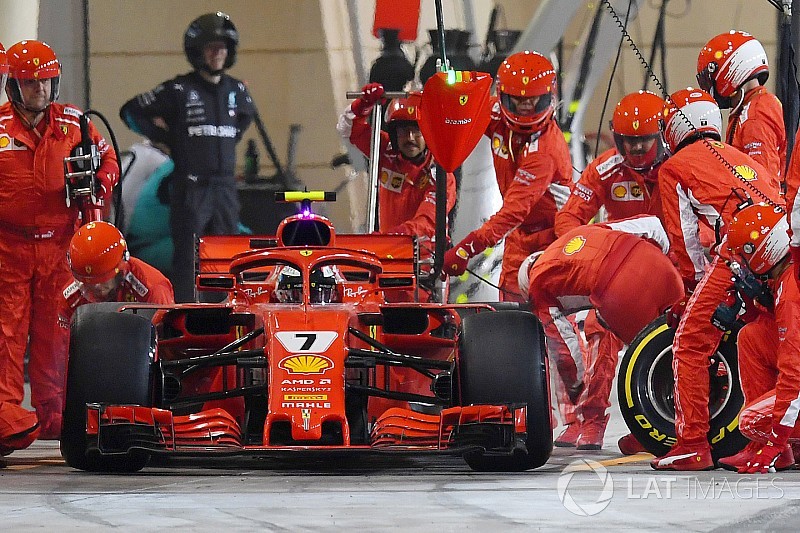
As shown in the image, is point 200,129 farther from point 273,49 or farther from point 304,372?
point 304,372

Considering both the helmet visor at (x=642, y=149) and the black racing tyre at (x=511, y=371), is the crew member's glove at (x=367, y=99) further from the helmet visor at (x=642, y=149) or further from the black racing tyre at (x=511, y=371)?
the black racing tyre at (x=511, y=371)

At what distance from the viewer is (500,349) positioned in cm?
715

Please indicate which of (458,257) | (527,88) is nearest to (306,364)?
(458,257)

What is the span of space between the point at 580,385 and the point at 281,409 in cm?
333

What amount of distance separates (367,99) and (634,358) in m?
3.39

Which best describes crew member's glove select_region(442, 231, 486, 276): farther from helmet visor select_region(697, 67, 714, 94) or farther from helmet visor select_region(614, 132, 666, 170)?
helmet visor select_region(697, 67, 714, 94)

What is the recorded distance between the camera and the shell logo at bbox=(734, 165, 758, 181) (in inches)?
312

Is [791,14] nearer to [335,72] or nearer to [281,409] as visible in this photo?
[281,409]

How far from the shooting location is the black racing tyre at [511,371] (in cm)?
709

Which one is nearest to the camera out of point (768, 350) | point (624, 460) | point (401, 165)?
point (768, 350)

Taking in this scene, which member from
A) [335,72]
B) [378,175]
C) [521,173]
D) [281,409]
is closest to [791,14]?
[521,173]

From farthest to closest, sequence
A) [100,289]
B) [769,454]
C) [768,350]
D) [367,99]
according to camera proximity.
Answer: [367,99] < [100,289] < [768,350] < [769,454]

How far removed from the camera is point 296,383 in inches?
273

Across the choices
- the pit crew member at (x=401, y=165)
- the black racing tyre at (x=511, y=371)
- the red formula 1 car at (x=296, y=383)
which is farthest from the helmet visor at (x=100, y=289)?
the black racing tyre at (x=511, y=371)
